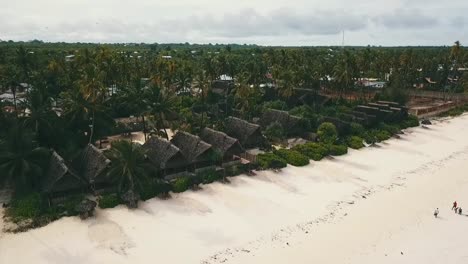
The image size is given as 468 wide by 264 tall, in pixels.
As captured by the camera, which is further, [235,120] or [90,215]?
[235,120]

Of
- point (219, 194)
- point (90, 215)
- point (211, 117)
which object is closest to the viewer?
point (90, 215)

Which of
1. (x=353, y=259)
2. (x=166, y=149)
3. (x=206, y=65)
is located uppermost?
(x=206, y=65)

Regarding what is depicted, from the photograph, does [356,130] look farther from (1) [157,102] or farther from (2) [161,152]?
(2) [161,152]

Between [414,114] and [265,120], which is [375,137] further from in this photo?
[414,114]

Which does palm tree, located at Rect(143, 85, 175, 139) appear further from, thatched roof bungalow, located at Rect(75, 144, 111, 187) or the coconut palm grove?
thatched roof bungalow, located at Rect(75, 144, 111, 187)

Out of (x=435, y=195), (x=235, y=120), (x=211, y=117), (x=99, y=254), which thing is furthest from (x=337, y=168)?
(x=99, y=254)

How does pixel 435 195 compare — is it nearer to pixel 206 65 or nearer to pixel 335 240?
pixel 335 240

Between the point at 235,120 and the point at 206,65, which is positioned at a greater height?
the point at 206,65

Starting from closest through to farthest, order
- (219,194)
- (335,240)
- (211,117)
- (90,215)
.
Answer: (335,240), (90,215), (219,194), (211,117)
